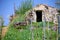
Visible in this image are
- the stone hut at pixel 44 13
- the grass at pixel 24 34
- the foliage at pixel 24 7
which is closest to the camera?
the grass at pixel 24 34

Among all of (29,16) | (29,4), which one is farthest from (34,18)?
(29,4)

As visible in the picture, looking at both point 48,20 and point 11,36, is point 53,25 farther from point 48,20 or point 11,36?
point 11,36

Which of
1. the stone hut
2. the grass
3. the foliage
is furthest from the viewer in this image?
the foliage

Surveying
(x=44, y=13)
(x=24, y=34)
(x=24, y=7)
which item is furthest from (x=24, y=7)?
(x=24, y=34)

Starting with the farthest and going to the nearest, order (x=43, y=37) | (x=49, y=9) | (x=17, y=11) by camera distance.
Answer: (x=17, y=11), (x=49, y=9), (x=43, y=37)

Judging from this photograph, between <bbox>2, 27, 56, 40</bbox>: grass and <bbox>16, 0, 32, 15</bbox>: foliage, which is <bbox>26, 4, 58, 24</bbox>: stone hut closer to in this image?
<bbox>16, 0, 32, 15</bbox>: foliage

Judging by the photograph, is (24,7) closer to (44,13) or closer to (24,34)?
(44,13)

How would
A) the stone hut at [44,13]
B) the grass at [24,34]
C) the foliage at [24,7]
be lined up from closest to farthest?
the grass at [24,34], the stone hut at [44,13], the foliage at [24,7]

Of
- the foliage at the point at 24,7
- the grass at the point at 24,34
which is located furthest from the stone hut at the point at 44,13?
the grass at the point at 24,34

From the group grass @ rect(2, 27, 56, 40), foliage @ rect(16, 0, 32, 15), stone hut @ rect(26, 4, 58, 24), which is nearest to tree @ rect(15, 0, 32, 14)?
foliage @ rect(16, 0, 32, 15)

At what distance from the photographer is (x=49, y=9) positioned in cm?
354

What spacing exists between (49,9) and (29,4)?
42 centimetres

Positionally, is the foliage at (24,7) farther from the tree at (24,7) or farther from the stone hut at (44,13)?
the stone hut at (44,13)

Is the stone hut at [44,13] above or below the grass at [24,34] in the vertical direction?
above
